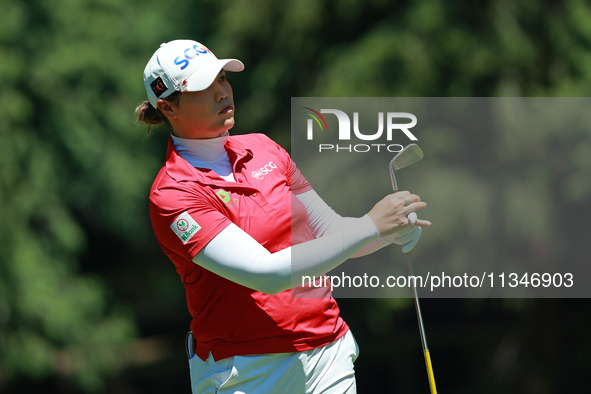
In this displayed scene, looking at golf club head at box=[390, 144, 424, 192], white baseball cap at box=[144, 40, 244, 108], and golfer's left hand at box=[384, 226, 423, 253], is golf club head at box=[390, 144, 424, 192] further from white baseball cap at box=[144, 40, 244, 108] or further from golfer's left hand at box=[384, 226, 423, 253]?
white baseball cap at box=[144, 40, 244, 108]

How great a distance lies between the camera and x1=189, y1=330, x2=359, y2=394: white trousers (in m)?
1.58

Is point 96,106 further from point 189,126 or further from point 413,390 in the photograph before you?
point 189,126

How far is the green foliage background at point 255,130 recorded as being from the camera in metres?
4.24

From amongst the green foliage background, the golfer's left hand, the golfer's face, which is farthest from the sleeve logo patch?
the green foliage background

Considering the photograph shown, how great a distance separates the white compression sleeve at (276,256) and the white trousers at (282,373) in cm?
20

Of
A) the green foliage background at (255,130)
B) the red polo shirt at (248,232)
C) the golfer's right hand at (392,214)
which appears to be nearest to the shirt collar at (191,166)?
the red polo shirt at (248,232)

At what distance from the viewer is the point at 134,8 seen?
229 inches

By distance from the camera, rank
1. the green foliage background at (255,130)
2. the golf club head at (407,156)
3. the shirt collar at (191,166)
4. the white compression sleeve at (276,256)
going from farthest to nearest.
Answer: the green foliage background at (255,130) < the golf club head at (407,156) < the shirt collar at (191,166) < the white compression sleeve at (276,256)

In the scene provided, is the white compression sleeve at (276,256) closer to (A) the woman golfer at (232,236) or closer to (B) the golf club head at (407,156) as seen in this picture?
(A) the woman golfer at (232,236)

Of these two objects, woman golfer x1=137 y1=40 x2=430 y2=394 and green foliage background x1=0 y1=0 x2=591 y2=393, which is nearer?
woman golfer x1=137 y1=40 x2=430 y2=394

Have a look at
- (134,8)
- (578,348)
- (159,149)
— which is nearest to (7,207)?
(159,149)

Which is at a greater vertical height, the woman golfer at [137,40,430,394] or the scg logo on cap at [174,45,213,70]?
the scg logo on cap at [174,45,213,70]

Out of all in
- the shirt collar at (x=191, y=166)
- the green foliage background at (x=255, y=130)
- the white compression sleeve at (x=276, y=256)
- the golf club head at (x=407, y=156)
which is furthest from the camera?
the green foliage background at (x=255, y=130)

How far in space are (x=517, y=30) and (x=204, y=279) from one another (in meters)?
3.20
